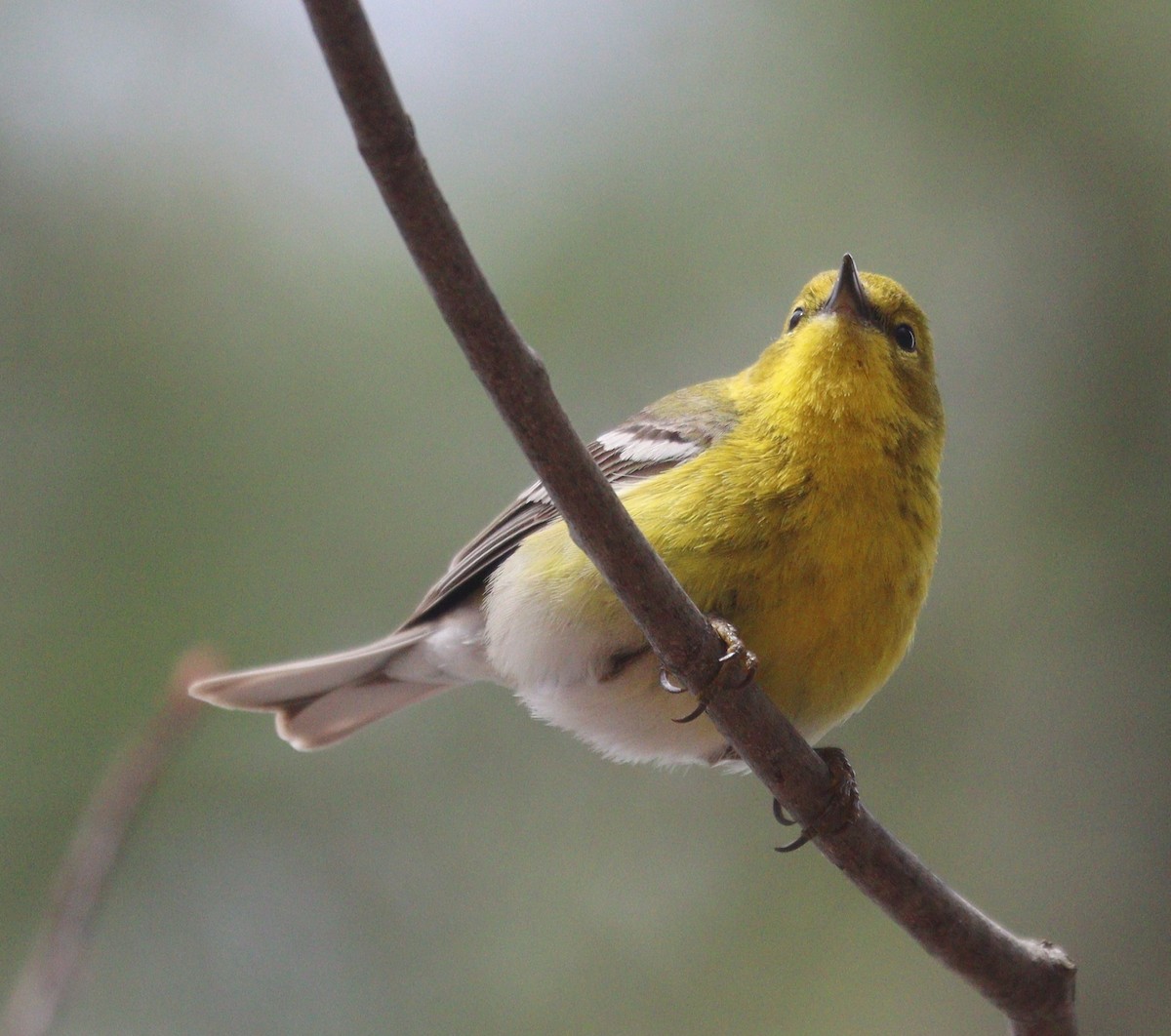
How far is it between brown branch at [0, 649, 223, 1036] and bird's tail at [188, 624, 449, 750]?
196cm

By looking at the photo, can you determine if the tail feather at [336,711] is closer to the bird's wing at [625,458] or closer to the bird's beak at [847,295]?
the bird's wing at [625,458]

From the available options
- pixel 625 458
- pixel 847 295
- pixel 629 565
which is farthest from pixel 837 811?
pixel 847 295

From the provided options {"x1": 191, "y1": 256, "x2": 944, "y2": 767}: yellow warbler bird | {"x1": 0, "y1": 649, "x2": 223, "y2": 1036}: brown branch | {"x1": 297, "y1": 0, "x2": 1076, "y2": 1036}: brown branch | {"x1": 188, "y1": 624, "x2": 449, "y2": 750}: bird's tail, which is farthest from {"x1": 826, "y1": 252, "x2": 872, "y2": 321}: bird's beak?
{"x1": 0, "y1": 649, "x2": 223, "y2": 1036}: brown branch

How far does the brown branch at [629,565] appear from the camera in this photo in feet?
5.80

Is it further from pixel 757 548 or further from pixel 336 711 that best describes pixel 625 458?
pixel 336 711

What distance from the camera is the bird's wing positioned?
358 cm

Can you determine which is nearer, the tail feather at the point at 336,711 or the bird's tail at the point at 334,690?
the bird's tail at the point at 334,690

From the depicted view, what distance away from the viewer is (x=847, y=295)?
370cm

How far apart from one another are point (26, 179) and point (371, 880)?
3.51m

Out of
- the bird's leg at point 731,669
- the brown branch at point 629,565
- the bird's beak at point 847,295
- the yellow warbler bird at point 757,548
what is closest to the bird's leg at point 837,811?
the brown branch at point 629,565

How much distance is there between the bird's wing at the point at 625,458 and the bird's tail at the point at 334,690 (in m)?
0.23

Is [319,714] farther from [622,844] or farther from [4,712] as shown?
[622,844]

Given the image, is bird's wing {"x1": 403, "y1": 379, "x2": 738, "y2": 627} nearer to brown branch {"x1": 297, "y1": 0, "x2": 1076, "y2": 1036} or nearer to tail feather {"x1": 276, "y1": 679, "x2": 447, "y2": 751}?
tail feather {"x1": 276, "y1": 679, "x2": 447, "y2": 751}

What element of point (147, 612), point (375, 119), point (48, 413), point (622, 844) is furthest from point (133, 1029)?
point (375, 119)
